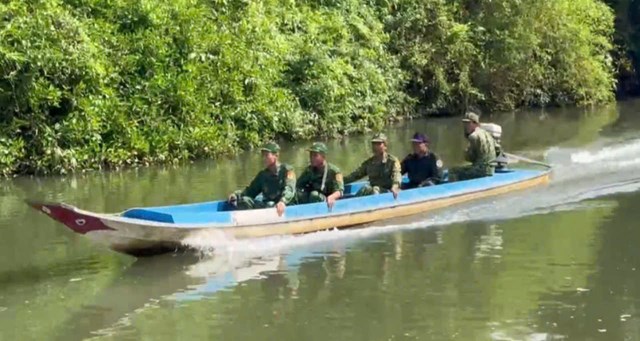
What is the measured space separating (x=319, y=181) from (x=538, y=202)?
3.76 m

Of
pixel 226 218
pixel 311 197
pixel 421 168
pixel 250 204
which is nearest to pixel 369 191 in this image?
pixel 311 197

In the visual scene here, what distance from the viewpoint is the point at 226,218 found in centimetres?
1188

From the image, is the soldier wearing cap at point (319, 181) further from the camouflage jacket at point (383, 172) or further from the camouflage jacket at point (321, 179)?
the camouflage jacket at point (383, 172)

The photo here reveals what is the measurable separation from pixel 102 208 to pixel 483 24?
19226mm

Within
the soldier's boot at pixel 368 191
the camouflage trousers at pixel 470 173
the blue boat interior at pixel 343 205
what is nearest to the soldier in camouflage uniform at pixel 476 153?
the camouflage trousers at pixel 470 173

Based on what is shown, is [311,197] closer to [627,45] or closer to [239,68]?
[239,68]

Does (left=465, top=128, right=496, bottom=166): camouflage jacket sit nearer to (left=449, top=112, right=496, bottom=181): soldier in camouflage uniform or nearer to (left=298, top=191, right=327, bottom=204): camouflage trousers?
(left=449, top=112, right=496, bottom=181): soldier in camouflage uniform

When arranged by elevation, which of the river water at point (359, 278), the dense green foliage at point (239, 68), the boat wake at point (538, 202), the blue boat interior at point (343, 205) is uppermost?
the dense green foliage at point (239, 68)

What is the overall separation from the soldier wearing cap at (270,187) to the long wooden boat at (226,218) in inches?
8.3

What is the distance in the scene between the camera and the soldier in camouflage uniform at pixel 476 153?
15.7 metres

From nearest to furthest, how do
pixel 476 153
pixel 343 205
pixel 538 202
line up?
pixel 343 205
pixel 538 202
pixel 476 153

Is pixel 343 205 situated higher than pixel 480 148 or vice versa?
pixel 480 148

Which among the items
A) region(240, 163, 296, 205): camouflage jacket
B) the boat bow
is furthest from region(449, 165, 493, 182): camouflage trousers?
the boat bow

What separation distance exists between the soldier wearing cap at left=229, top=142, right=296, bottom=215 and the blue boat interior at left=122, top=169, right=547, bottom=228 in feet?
0.60
